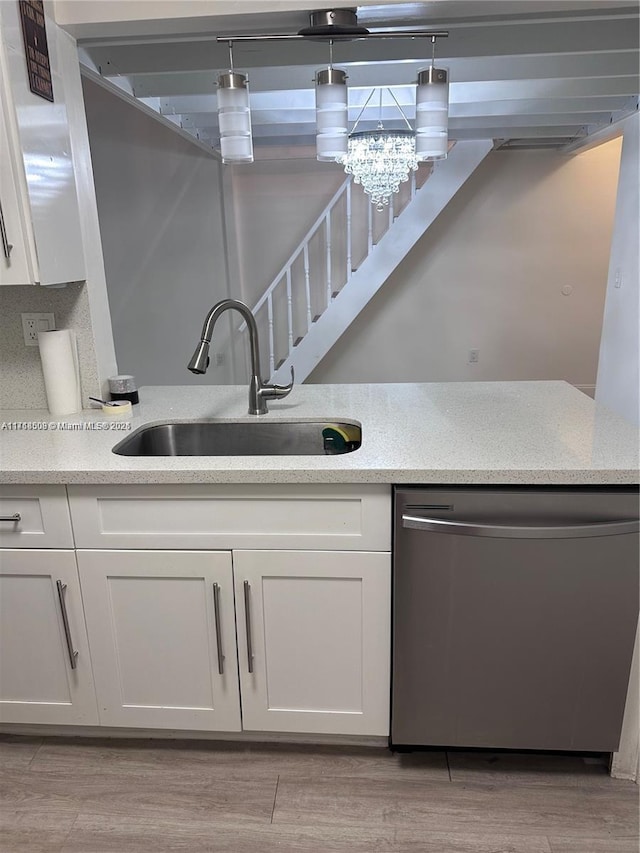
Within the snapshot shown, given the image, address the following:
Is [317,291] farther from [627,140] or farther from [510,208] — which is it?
[627,140]

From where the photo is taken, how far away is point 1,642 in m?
1.65

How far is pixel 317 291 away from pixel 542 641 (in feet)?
14.6

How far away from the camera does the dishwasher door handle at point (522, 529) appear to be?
1382mm

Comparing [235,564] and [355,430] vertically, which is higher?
[355,430]

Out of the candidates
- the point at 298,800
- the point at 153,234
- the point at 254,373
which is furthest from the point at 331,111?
the point at 153,234

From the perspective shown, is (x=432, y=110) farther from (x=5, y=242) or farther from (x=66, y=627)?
(x=66, y=627)

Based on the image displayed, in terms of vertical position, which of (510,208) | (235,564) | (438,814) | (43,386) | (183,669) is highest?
(510,208)

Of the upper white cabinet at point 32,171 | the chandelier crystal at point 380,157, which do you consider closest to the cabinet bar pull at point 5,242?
the upper white cabinet at point 32,171

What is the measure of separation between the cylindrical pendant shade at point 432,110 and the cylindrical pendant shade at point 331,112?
0.21 meters

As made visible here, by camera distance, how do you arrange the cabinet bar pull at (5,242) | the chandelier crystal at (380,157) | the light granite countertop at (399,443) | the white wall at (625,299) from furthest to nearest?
the white wall at (625,299)
the chandelier crystal at (380,157)
the cabinet bar pull at (5,242)
the light granite countertop at (399,443)

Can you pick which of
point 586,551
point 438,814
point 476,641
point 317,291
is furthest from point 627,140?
point 438,814

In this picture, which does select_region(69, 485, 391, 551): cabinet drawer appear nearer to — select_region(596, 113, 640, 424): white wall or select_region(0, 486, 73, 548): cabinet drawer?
select_region(0, 486, 73, 548): cabinet drawer

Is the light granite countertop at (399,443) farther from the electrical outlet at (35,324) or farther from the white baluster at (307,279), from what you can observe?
the white baluster at (307,279)

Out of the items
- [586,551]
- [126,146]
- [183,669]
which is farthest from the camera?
[126,146]
